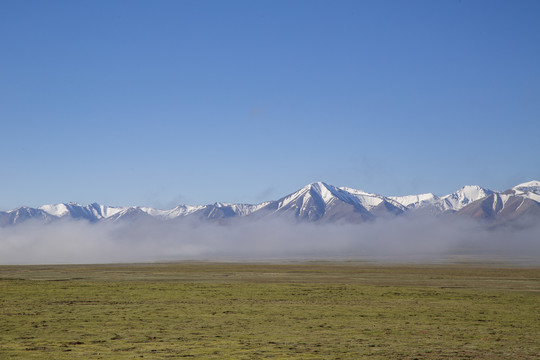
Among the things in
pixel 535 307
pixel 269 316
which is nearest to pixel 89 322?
pixel 269 316

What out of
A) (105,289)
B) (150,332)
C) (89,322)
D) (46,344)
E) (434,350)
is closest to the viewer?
(434,350)

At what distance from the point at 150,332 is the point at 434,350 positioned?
15.8 metres

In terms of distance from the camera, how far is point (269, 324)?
38.3m

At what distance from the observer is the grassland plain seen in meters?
28.3

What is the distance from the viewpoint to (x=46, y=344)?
30422mm

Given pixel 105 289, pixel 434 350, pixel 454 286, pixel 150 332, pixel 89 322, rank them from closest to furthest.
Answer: pixel 434 350, pixel 150 332, pixel 89 322, pixel 105 289, pixel 454 286

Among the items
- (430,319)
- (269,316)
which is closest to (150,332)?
(269,316)

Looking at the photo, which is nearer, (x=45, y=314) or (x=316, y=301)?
(x=45, y=314)

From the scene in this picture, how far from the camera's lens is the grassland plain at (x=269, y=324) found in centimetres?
2827

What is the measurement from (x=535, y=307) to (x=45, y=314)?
37.7 m

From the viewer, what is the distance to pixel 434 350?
28375 millimetres

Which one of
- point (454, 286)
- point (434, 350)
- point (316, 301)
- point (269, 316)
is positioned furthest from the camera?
point (454, 286)

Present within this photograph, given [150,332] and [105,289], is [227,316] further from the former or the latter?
[105,289]

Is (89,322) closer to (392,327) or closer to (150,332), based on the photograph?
(150,332)
